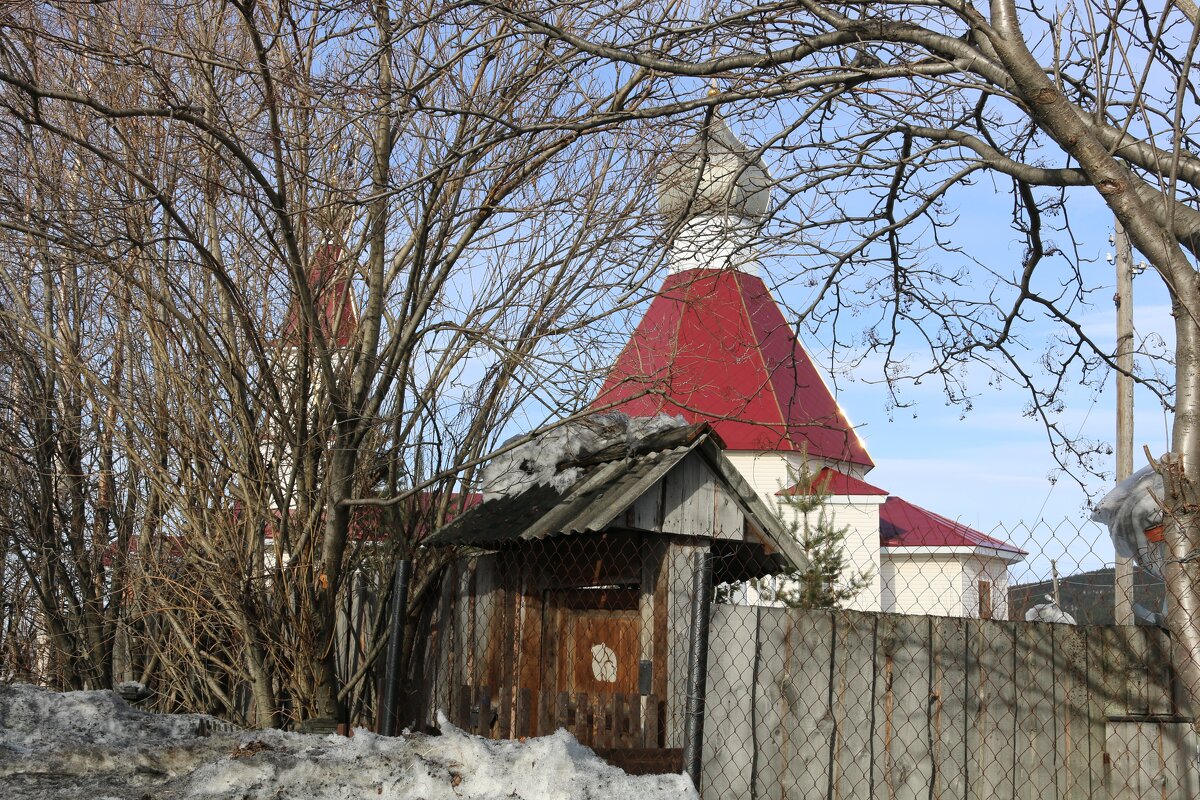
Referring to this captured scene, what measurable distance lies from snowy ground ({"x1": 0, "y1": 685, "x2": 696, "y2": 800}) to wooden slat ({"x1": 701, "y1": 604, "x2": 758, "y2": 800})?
2004 mm

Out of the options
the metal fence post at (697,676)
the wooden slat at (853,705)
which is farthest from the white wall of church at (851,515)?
the metal fence post at (697,676)

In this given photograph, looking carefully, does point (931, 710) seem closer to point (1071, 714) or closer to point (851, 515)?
point (1071, 714)

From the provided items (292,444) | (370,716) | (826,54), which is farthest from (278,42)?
(370,716)

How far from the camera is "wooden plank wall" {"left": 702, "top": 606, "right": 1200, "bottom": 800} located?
5109mm

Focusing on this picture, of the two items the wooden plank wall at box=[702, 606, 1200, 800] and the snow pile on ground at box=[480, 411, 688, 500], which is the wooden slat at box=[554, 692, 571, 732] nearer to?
the wooden plank wall at box=[702, 606, 1200, 800]

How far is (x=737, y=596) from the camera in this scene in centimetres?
1466

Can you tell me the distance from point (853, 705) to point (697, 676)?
1.17 m

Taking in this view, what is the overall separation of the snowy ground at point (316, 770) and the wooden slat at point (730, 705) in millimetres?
2004

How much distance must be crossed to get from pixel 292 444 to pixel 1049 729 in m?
4.43

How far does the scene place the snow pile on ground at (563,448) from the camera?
634cm

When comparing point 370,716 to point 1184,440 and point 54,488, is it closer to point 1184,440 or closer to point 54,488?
point 54,488

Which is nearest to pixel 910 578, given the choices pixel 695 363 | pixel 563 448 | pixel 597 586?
A: pixel 695 363

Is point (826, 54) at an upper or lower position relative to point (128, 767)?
upper

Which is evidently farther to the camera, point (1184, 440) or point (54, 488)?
point (54, 488)
